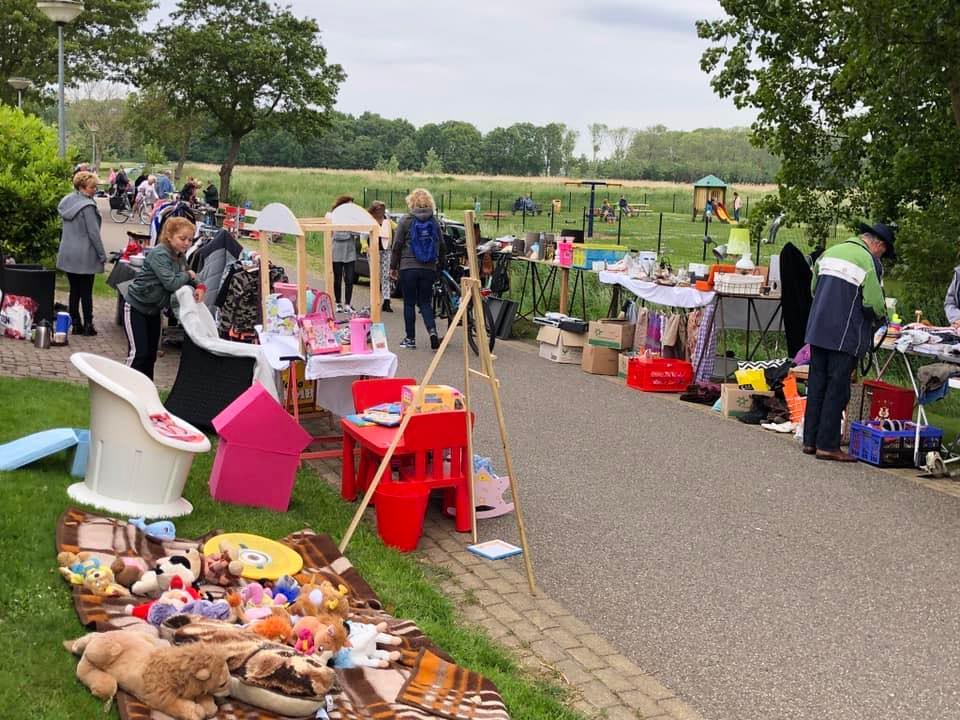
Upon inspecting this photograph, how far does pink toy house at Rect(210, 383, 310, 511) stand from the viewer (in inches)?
259

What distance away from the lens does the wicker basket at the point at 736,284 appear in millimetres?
11523

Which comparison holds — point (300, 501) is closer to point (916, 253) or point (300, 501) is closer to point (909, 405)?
point (909, 405)

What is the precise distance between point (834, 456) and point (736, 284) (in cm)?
303

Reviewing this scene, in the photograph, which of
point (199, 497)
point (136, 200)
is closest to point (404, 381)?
point (199, 497)

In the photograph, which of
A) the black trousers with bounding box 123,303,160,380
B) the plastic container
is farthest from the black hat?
the black trousers with bounding box 123,303,160,380

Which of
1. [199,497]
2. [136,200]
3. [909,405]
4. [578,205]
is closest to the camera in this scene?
[199,497]

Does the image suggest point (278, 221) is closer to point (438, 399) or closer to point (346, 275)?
point (438, 399)

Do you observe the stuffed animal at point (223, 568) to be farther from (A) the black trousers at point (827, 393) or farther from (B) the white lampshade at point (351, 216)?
(A) the black trousers at point (827, 393)

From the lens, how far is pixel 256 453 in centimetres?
662

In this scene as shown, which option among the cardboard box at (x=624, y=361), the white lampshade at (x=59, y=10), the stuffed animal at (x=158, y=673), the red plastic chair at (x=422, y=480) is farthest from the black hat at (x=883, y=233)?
the white lampshade at (x=59, y=10)

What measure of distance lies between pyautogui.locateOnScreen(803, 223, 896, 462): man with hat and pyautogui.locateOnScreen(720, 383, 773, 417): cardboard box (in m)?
1.31

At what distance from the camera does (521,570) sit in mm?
6148

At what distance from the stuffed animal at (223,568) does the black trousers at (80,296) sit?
8.39 metres

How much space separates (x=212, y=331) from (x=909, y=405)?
5.68m
